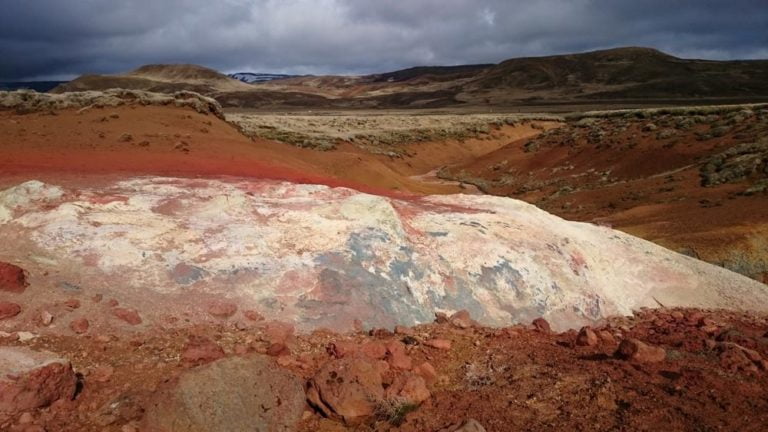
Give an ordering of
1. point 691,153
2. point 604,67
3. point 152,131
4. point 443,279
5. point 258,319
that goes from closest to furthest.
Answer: point 258,319 → point 443,279 → point 152,131 → point 691,153 → point 604,67

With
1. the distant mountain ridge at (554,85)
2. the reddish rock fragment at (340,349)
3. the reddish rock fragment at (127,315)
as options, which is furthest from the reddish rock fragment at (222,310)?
the distant mountain ridge at (554,85)

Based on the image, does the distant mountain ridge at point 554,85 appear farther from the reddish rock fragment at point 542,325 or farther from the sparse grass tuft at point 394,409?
the sparse grass tuft at point 394,409

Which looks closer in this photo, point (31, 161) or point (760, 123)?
point (31, 161)

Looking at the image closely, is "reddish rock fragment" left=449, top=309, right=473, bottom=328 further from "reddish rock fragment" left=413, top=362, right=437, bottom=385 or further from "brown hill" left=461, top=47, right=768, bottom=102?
"brown hill" left=461, top=47, right=768, bottom=102

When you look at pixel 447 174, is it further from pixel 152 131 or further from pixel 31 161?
pixel 31 161

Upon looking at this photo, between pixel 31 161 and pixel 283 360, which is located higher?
pixel 31 161

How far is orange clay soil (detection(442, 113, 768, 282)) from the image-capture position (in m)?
13.5

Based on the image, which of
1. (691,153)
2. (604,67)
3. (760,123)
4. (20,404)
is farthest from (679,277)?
(604,67)

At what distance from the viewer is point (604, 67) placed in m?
129

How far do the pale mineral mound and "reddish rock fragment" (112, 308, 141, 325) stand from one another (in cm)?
10

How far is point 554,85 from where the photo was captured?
121250 mm

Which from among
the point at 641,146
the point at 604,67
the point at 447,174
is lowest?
the point at 447,174

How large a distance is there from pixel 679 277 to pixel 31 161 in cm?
1209

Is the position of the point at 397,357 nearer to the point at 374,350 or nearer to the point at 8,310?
the point at 374,350
